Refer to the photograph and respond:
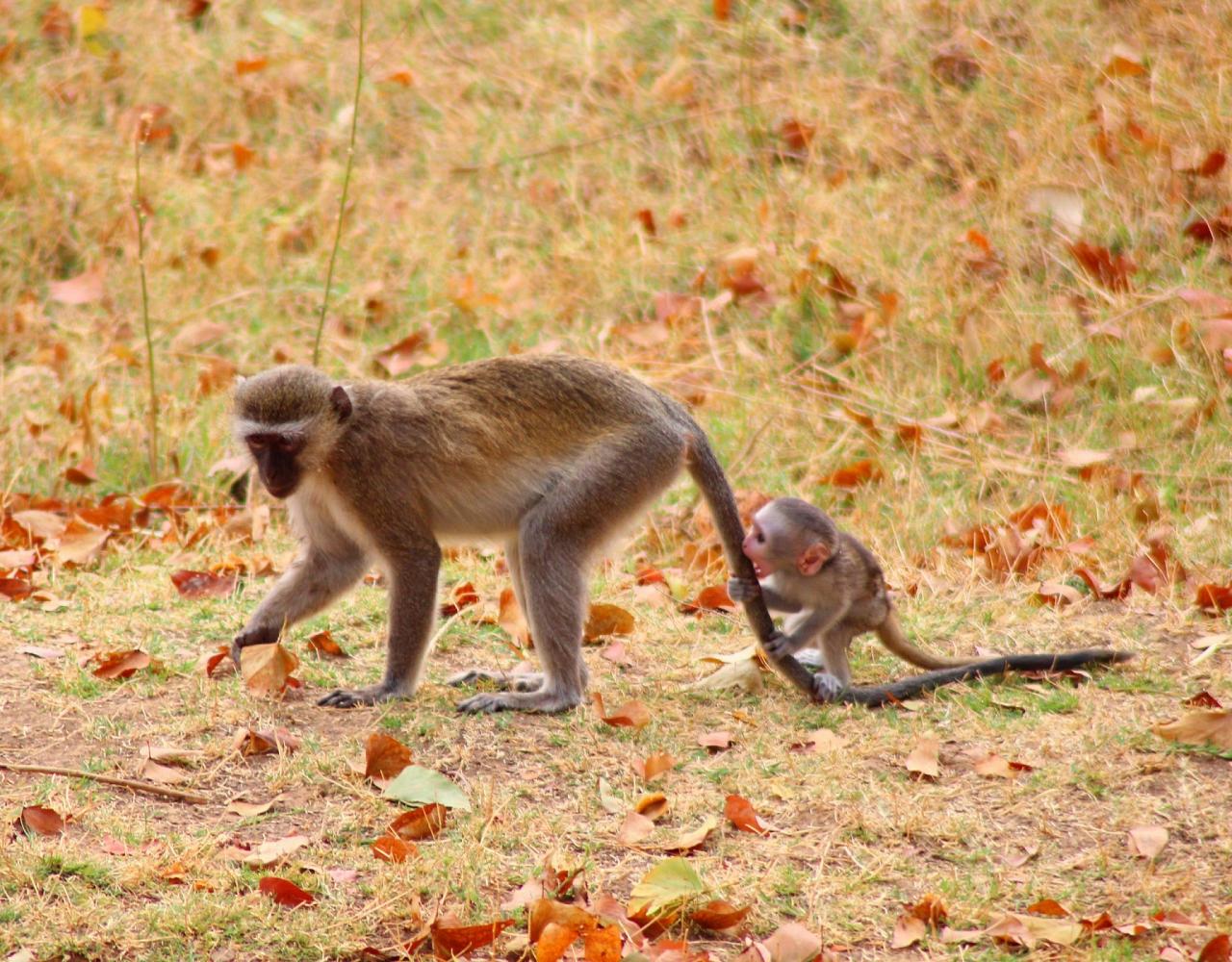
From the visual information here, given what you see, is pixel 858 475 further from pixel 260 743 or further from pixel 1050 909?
pixel 1050 909

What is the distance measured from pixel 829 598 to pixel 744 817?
45.9 inches

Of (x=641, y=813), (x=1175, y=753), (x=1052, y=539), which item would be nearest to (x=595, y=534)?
(x=641, y=813)

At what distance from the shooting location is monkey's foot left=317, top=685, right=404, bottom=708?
4961mm

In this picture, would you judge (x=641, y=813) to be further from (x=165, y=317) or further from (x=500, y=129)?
(x=500, y=129)

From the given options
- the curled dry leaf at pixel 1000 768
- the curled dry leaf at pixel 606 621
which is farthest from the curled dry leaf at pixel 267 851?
the curled dry leaf at pixel 606 621

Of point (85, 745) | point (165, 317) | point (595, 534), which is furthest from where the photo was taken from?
point (165, 317)

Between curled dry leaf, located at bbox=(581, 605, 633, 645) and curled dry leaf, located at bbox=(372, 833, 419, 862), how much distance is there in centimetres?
202

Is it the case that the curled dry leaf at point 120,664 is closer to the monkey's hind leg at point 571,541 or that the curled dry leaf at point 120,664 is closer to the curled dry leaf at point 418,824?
the monkey's hind leg at point 571,541

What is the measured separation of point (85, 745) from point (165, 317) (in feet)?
16.4

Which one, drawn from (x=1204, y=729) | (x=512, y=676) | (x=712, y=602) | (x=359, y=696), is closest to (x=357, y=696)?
(x=359, y=696)

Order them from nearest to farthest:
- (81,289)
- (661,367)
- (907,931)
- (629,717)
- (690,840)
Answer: (907,931), (690,840), (629,717), (661,367), (81,289)

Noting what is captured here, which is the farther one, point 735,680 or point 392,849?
Answer: point 735,680

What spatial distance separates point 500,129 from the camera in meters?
11.1

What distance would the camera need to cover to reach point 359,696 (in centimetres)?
497
